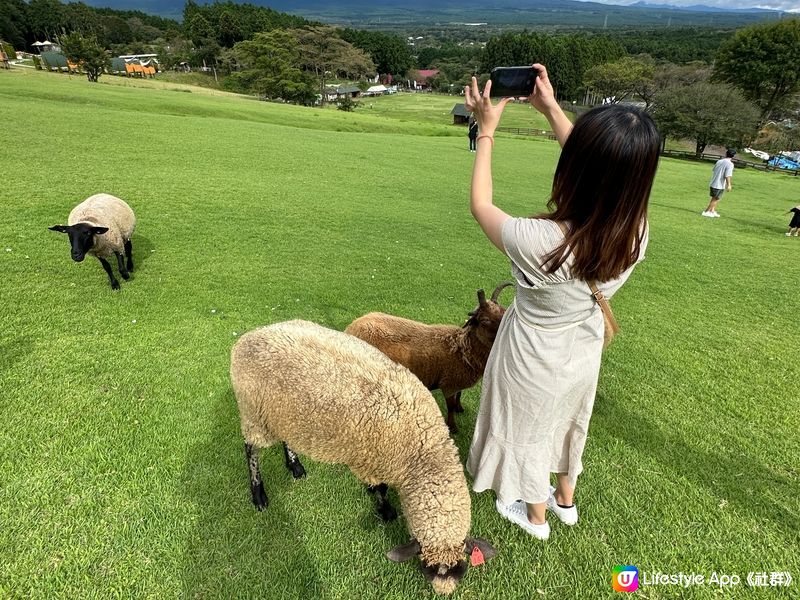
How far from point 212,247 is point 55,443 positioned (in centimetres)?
534

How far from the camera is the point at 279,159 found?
1706 cm

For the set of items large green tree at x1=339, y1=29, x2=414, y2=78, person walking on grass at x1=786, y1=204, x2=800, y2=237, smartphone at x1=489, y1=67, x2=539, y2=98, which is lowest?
person walking on grass at x1=786, y1=204, x2=800, y2=237

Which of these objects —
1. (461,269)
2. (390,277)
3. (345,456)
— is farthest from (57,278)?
(461,269)

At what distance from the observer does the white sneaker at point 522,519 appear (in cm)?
332

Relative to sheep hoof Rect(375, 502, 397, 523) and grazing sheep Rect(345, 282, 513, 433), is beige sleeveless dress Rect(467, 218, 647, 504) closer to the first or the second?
sheep hoof Rect(375, 502, 397, 523)

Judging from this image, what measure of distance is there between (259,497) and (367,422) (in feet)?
4.53

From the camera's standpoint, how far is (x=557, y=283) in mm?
2291

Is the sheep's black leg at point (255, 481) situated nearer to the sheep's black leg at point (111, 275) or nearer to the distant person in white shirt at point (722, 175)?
the sheep's black leg at point (111, 275)

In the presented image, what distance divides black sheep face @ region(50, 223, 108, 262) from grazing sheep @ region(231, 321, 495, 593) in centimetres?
487

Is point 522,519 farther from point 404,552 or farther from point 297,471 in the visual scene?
point 297,471

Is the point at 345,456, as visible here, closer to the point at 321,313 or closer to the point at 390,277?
the point at 321,313

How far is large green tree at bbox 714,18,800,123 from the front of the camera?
56281 mm

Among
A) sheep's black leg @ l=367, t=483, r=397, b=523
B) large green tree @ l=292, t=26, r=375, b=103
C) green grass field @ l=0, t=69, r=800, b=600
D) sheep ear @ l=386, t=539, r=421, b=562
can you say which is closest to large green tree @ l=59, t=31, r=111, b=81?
large green tree @ l=292, t=26, r=375, b=103

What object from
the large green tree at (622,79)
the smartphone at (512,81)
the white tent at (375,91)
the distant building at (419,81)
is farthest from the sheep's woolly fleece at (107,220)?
the distant building at (419,81)
